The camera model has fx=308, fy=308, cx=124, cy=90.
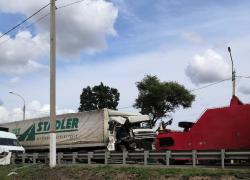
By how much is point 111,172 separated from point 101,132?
32.9 ft

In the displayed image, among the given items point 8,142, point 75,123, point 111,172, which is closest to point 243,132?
point 111,172

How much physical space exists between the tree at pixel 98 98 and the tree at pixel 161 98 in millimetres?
11611

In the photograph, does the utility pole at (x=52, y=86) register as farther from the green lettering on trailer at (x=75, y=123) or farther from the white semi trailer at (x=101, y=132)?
the green lettering on trailer at (x=75, y=123)

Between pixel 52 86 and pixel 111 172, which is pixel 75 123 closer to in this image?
pixel 52 86

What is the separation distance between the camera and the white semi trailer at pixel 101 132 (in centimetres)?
2137

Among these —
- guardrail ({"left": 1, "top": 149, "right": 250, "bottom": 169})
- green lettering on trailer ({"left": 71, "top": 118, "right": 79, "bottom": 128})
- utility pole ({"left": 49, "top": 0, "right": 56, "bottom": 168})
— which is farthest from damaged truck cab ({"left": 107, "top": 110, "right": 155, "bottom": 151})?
utility pole ({"left": 49, "top": 0, "right": 56, "bottom": 168})

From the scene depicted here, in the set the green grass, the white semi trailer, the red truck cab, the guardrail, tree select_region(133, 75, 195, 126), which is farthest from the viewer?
tree select_region(133, 75, 195, 126)

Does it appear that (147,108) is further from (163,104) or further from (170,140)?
(170,140)

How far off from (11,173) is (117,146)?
7.60 metres

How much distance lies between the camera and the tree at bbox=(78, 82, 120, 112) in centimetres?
5759

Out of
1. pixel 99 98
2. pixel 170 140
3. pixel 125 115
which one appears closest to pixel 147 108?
pixel 99 98

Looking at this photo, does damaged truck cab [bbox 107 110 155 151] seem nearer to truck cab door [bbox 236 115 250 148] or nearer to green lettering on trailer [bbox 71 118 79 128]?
green lettering on trailer [bbox 71 118 79 128]

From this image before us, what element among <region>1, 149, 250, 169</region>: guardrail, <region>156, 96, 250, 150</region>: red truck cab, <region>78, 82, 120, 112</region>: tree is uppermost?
<region>78, 82, 120, 112</region>: tree

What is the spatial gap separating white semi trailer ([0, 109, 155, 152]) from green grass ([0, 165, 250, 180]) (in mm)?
6646
